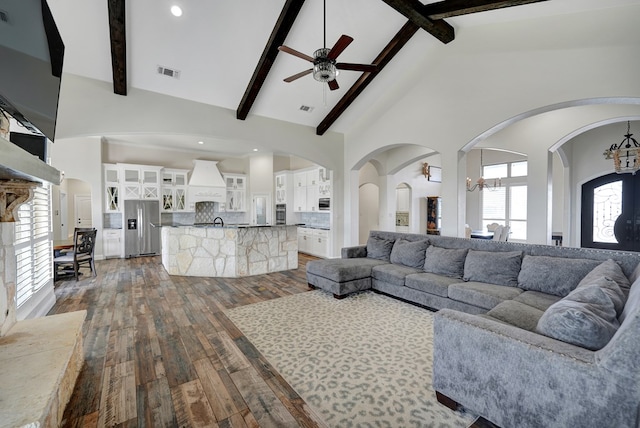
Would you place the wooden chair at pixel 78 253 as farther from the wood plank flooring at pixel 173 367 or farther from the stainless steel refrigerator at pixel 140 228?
the stainless steel refrigerator at pixel 140 228

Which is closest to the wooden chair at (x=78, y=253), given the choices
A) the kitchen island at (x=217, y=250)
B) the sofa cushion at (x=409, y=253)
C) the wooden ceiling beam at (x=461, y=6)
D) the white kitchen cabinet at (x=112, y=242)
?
the kitchen island at (x=217, y=250)

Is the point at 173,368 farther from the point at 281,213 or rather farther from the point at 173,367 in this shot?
the point at 281,213

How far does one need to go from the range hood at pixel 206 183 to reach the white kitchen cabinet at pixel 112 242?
2.11 metres

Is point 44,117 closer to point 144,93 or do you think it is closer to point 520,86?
point 144,93

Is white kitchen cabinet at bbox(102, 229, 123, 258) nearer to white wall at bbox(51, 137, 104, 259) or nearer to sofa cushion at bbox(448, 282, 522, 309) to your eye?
white wall at bbox(51, 137, 104, 259)

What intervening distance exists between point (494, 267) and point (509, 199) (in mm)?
7146

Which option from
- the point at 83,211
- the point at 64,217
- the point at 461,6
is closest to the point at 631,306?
the point at 461,6

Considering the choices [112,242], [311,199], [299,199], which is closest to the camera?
[112,242]

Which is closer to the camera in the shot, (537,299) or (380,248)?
(537,299)

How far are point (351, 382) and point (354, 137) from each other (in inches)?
230

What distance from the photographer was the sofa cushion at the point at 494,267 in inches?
128

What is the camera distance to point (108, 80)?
4.49m

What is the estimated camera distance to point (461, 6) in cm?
366

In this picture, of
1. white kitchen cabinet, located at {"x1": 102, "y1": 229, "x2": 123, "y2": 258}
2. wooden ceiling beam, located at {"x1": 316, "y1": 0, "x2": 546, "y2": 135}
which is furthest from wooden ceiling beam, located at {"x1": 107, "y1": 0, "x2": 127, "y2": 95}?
white kitchen cabinet, located at {"x1": 102, "y1": 229, "x2": 123, "y2": 258}
